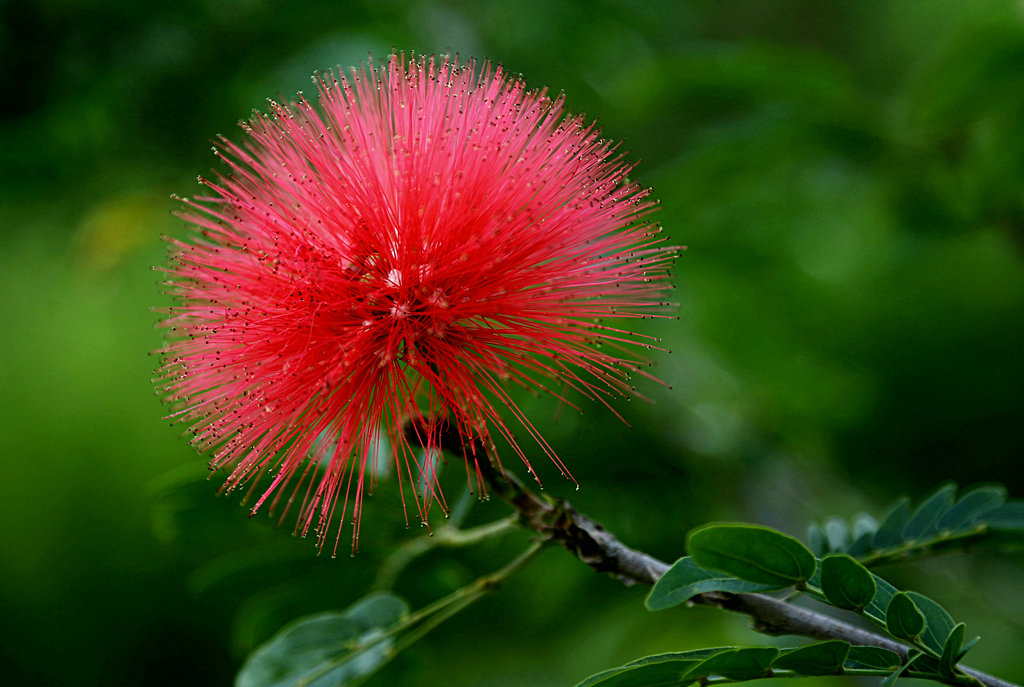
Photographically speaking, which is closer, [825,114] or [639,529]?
[825,114]

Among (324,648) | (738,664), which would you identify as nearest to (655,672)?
(738,664)

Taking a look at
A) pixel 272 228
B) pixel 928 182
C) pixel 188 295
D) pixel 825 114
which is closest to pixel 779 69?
pixel 825 114

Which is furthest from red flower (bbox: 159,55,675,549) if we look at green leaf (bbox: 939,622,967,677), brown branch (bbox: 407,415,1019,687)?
green leaf (bbox: 939,622,967,677)

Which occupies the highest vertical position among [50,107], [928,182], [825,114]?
[50,107]

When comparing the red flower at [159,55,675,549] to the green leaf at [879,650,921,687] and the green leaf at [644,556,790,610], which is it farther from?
the green leaf at [879,650,921,687]

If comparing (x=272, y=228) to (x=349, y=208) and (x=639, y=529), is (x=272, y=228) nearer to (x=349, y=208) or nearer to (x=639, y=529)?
(x=349, y=208)

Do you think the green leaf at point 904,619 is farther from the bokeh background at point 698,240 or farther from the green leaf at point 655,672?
the bokeh background at point 698,240

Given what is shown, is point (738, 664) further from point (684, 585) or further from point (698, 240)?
point (698, 240)

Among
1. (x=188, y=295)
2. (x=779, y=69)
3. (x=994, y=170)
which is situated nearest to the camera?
(x=188, y=295)
